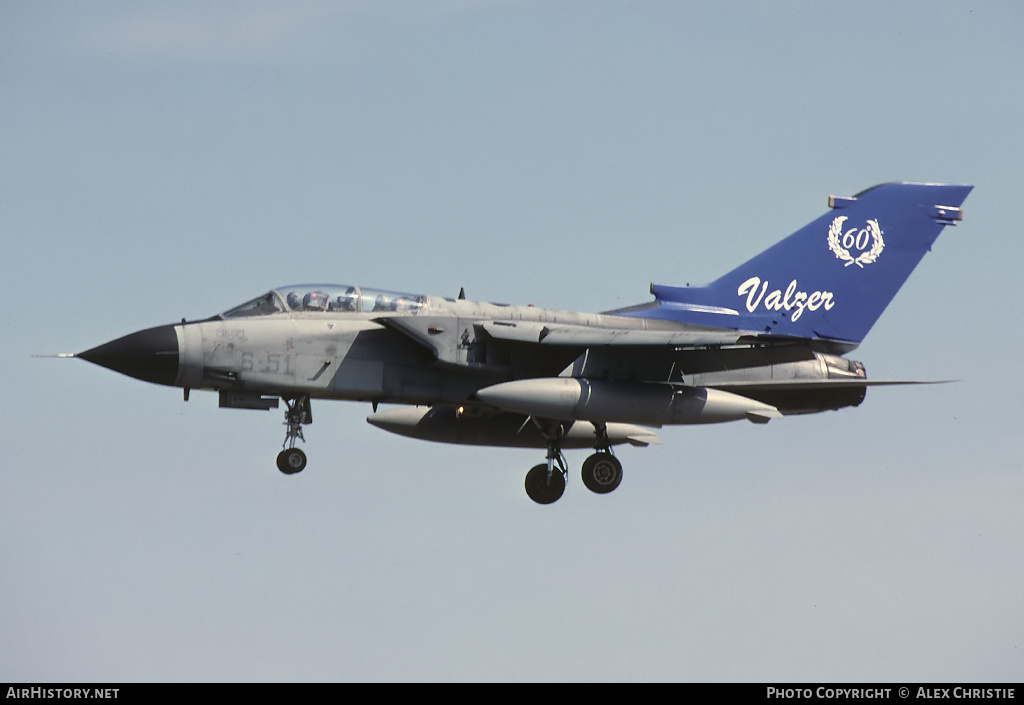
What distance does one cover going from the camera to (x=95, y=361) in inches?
906

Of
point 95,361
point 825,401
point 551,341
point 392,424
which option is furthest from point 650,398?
point 95,361

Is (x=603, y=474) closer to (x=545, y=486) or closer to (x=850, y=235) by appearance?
(x=545, y=486)

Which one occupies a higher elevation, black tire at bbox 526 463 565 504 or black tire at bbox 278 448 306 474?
black tire at bbox 278 448 306 474

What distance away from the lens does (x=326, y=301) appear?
23.9 m

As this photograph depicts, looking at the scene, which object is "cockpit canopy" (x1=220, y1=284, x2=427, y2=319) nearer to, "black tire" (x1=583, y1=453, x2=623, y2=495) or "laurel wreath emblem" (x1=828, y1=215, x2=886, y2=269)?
"black tire" (x1=583, y1=453, x2=623, y2=495)

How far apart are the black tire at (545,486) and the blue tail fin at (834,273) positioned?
279cm

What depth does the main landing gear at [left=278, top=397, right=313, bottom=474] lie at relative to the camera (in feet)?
76.5

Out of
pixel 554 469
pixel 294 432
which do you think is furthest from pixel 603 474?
pixel 294 432

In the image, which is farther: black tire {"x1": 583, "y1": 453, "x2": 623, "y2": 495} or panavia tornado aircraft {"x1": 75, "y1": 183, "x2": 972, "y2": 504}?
black tire {"x1": 583, "y1": 453, "x2": 623, "y2": 495}

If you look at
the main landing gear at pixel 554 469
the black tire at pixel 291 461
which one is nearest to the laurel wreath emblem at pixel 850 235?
the main landing gear at pixel 554 469

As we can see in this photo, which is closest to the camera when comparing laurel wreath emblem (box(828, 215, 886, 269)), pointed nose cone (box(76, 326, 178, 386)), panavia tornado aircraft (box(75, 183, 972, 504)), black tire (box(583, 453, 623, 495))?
pointed nose cone (box(76, 326, 178, 386))

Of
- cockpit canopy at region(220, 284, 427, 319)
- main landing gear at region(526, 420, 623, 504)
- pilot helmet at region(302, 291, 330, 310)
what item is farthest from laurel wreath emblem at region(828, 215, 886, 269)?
pilot helmet at region(302, 291, 330, 310)

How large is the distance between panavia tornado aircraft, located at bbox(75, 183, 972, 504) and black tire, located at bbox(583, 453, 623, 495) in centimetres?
2
